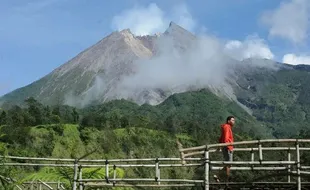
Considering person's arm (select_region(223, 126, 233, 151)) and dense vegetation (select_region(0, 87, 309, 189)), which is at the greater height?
dense vegetation (select_region(0, 87, 309, 189))

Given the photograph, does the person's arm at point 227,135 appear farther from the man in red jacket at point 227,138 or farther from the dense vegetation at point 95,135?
the dense vegetation at point 95,135

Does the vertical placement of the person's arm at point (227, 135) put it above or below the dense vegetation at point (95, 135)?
below

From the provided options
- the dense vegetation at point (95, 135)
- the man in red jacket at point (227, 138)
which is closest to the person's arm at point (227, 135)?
the man in red jacket at point (227, 138)

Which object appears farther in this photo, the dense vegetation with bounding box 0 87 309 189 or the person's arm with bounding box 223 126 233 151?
the dense vegetation with bounding box 0 87 309 189

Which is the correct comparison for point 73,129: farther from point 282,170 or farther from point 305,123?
point 305,123

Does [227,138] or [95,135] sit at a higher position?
[95,135]

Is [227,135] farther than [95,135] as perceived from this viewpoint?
No

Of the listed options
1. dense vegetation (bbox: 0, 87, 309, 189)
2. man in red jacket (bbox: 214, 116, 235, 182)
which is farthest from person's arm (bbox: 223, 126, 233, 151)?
dense vegetation (bbox: 0, 87, 309, 189)

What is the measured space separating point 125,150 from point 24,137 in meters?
15.7

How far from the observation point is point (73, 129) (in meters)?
59.6

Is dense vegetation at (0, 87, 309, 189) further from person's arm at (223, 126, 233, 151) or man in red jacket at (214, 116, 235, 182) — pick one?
person's arm at (223, 126, 233, 151)

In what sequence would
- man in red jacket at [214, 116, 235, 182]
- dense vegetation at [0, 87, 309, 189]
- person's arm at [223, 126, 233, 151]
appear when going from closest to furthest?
1. man in red jacket at [214, 116, 235, 182]
2. person's arm at [223, 126, 233, 151]
3. dense vegetation at [0, 87, 309, 189]

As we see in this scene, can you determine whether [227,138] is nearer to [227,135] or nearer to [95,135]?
[227,135]

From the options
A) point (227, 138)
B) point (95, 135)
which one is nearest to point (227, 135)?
point (227, 138)
